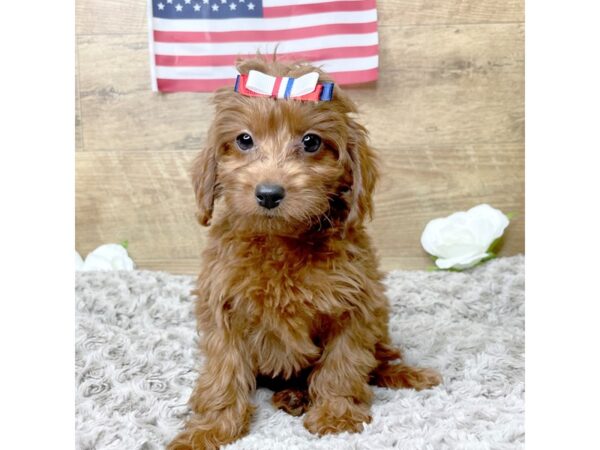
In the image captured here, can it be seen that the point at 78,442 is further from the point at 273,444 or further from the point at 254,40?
the point at 254,40

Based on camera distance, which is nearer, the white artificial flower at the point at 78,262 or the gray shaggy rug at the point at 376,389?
the gray shaggy rug at the point at 376,389

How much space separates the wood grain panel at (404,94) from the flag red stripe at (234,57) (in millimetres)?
126

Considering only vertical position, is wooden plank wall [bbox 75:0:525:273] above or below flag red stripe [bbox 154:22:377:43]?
below

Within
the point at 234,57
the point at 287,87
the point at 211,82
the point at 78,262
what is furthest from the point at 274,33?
the point at 78,262

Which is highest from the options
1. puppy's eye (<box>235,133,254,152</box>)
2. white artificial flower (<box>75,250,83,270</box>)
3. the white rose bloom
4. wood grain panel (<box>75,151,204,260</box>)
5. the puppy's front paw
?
puppy's eye (<box>235,133,254,152</box>)

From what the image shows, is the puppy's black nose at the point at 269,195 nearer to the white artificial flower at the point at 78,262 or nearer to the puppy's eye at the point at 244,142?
the puppy's eye at the point at 244,142

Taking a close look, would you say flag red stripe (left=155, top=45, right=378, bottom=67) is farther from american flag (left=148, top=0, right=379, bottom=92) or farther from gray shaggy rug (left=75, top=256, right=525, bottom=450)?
gray shaggy rug (left=75, top=256, right=525, bottom=450)

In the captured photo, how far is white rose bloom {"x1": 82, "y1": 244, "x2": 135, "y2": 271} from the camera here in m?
3.61

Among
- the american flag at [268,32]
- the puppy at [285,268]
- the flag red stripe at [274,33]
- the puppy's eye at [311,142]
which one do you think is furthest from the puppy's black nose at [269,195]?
the flag red stripe at [274,33]

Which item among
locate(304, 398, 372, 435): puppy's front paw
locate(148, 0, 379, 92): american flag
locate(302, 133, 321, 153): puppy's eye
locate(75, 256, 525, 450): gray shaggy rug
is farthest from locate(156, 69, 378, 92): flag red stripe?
locate(304, 398, 372, 435): puppy's front paw

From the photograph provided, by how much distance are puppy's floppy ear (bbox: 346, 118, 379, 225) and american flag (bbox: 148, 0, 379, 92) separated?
1327 millimetres

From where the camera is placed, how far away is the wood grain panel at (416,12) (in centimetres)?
342

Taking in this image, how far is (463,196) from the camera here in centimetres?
363

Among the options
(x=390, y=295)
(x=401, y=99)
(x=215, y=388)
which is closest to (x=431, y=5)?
(x=401, y=99)
